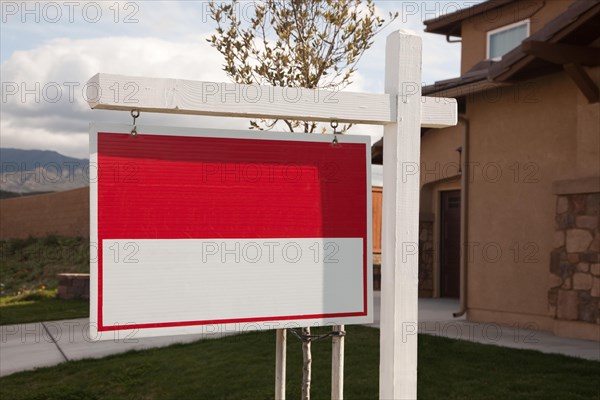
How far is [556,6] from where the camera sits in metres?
14.7

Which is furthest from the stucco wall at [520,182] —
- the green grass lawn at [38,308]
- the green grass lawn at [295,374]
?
the green grass lawn at [38,308]

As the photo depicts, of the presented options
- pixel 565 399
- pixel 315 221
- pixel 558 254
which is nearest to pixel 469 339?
pixel 558 254

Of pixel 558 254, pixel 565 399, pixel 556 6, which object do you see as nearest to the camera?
pixel 565 399

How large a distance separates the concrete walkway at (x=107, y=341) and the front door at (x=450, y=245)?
12.2 ft

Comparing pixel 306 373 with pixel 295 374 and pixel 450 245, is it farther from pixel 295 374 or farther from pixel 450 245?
pixel 450 245

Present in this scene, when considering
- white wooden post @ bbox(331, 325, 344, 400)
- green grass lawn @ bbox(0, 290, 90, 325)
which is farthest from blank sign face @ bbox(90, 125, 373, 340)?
green grass lawn @ bbox(0, 290, 90, 325)

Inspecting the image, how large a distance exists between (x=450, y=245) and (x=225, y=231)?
13.4 metres

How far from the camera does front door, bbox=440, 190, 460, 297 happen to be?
50.1ft

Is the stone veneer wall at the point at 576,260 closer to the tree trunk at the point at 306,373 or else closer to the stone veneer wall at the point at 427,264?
the stone veneer wall at the point at 427,264

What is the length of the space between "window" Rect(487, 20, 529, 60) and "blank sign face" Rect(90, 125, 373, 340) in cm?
1388

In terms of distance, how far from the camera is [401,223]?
2.72 meters

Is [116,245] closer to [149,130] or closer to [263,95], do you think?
[149,130]

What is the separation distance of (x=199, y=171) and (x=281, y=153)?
0.32 m

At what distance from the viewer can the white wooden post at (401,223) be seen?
2725 mm
